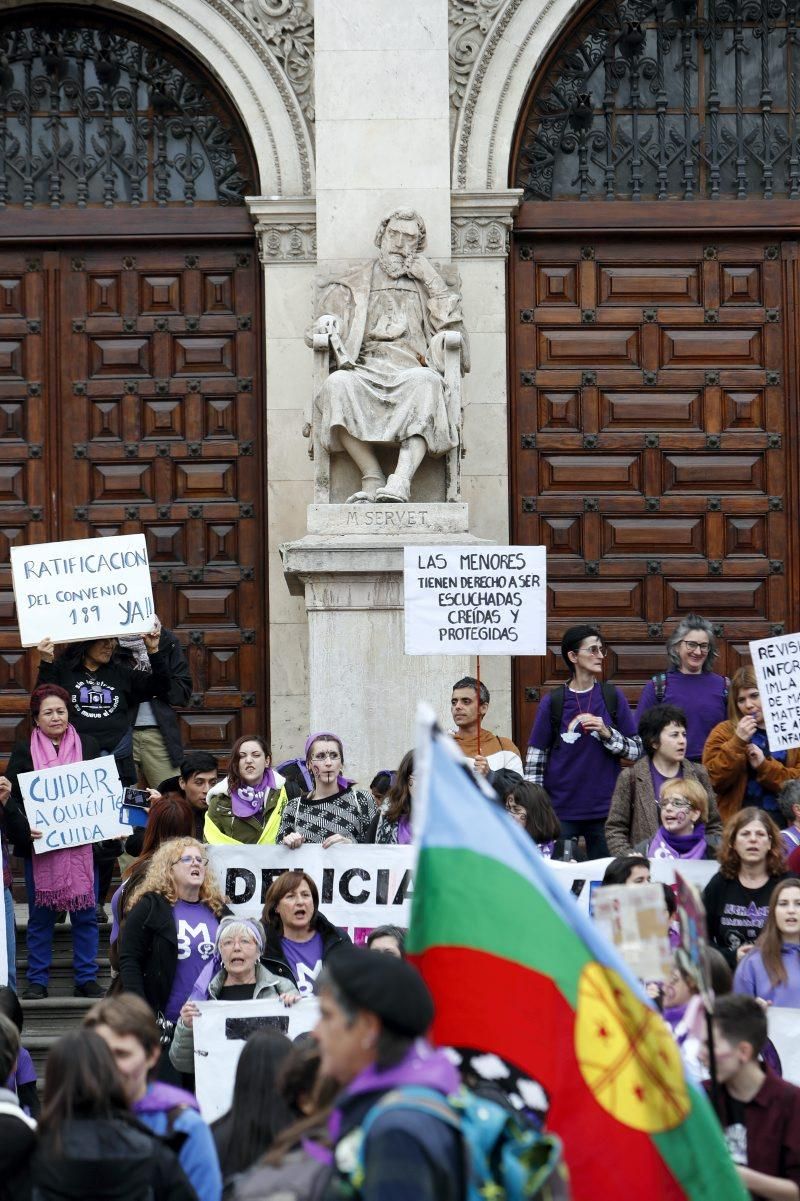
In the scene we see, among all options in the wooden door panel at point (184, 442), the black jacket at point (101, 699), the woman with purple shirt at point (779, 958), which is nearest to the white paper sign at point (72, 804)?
the black jacket at point (101, 699)

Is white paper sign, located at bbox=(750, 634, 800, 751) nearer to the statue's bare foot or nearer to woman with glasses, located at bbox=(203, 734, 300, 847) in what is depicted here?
woman with glasses, located at bbox=(203, 734, 300, 847)

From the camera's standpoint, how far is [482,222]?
49.2 feet

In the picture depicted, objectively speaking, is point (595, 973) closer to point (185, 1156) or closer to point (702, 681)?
point (185, 1156)

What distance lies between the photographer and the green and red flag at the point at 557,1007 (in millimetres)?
4801

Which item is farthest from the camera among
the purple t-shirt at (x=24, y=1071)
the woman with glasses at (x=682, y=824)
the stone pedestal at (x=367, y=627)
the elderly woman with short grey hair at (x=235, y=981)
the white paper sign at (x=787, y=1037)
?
the stone pedestal at (x=367, y=627)

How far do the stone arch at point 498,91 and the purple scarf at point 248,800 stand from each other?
5933 mm

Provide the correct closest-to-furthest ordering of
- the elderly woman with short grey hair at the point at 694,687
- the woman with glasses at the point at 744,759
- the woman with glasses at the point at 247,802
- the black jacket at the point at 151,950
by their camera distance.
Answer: the black jacket at the point at 151,950 → the woman with glasses at the point at 247,802 → the woman with glasses at the point at 744,759 → the elderly woman with short grey hair at the point at 694,687

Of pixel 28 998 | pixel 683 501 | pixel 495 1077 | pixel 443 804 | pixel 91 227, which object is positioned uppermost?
pixel 91 227

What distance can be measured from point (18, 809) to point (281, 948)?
2549mm

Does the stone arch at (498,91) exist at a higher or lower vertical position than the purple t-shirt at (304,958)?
higher

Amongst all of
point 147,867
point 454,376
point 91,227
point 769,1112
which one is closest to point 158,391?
point 91,227

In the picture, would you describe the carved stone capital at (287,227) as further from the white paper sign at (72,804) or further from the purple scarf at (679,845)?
the purple scarf at (679,845)

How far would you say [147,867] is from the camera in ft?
30.9

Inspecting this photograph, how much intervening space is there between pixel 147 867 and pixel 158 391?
6.65 metres
